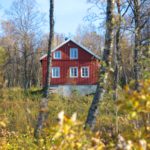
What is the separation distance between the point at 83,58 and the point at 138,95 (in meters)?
43.9

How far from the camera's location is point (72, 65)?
46750mm

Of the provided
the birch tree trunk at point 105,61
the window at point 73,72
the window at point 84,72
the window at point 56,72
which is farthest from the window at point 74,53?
the birch tree trunk at point 105,61

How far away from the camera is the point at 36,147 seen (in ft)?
29.1

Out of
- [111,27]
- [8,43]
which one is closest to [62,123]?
[111,27]

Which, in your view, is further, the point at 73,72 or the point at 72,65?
the point at 72,65

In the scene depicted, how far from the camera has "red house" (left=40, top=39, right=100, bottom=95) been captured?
45.3m

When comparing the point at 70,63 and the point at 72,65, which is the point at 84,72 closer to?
the point at 72,65

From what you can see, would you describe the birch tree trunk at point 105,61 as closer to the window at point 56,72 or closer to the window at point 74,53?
the window at point 56,72

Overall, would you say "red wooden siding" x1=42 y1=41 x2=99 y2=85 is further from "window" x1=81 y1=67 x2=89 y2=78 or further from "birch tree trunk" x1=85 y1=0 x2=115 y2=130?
"birch tree trunk" x1=85 y1=0 x2=115 y2=130

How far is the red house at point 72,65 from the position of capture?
4528 centimetres

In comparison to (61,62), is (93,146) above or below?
below

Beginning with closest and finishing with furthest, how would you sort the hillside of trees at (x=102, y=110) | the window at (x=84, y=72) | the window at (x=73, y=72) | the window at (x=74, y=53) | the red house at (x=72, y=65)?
the hillside of trees at (x=102, y=110) < the red house at (x=72, y=65) < the window at (x=84, y=72) < the window at (x=73, y=72) < the window at (x=74, y=53)

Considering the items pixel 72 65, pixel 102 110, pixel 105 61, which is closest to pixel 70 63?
pixel 72 65

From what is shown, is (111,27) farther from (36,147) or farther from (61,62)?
(61,62)
